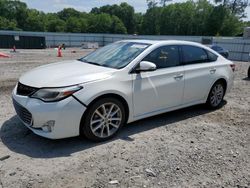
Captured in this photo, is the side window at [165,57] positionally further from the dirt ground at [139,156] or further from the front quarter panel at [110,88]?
the dirt ground at [139,156]

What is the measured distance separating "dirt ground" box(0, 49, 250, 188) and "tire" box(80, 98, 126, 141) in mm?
155

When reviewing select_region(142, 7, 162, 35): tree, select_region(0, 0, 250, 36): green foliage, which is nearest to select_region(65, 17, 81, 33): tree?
select_region(0, 0, 250, 36): green foliage

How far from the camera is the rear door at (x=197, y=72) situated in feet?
16.7

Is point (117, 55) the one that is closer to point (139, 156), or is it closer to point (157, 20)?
point (139, 156)

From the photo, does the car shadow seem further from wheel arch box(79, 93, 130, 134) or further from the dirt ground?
wheel arch box(79, 93, 130, 134)

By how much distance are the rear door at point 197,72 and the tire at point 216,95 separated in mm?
222

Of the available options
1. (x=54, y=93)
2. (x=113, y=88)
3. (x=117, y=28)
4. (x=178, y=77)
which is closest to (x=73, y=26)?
A: (x=117, y=28)

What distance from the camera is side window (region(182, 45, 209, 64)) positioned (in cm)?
514

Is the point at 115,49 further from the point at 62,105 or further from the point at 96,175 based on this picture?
the point at 96,175

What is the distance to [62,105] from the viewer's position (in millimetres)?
3582

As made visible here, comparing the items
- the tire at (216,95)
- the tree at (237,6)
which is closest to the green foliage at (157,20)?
the tree at (237,6)

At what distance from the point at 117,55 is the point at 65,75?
3.75 ft

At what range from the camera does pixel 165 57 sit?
15.8ft

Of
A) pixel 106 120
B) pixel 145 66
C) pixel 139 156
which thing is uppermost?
pixel 145 66
